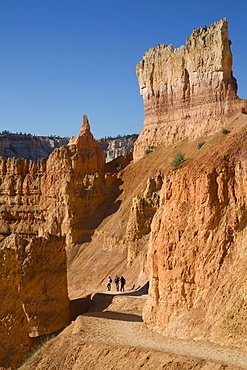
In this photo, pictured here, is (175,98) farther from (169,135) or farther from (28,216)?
(28,216)

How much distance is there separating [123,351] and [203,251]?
4329mm

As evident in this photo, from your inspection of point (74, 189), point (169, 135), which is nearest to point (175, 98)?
point (169, 135)

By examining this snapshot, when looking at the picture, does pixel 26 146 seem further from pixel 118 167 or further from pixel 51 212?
pixel 51 212

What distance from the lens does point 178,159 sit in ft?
170

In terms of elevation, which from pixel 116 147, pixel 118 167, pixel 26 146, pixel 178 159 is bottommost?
pixel 178 159

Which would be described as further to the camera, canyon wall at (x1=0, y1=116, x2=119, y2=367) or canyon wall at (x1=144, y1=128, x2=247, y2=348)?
canyon wall at (x1=0, y1=116, x2=119, y2=367)

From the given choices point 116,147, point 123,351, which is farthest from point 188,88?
point 116,147

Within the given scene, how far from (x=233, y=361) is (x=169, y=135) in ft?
148

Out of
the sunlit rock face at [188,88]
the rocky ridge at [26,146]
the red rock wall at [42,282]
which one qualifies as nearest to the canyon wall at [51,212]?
the red rock wall at [42,282]

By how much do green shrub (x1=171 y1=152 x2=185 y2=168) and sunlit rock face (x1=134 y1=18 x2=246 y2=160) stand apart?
3324 mm

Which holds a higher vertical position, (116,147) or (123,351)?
(116,147)

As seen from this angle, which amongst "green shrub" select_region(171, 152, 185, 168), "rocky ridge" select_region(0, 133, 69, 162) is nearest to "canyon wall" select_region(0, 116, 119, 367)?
"green shrub" select_region(171, 152, 185, 168)

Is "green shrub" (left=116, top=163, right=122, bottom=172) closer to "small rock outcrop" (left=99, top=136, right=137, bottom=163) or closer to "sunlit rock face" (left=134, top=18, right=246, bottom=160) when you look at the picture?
"sunlit rock face" (left=134, top=18, right=246, bottom=160)

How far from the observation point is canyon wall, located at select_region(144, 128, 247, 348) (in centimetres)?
1689
